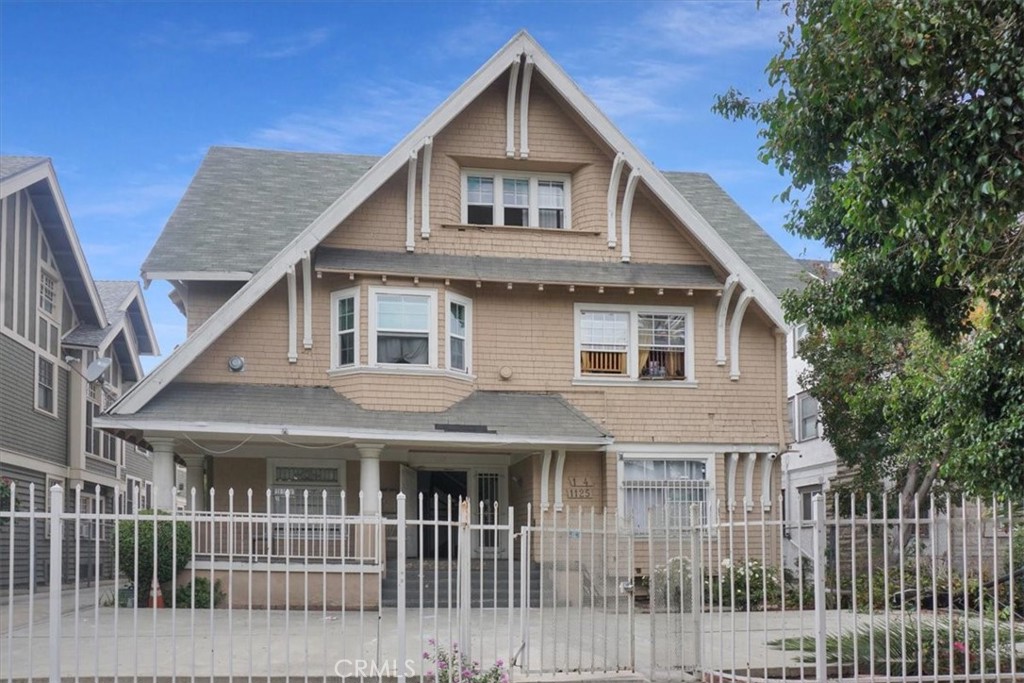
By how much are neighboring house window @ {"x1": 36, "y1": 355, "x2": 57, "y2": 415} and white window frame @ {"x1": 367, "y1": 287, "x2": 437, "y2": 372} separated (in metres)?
11.0

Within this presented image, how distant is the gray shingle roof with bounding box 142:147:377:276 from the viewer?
23203 mm

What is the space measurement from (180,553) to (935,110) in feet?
48.3

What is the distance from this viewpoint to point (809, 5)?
12117 mm

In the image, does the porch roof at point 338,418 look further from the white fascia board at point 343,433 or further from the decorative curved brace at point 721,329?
the decorative curved brace at point 721,329

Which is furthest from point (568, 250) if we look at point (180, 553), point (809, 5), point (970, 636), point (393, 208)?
point (970, 636)

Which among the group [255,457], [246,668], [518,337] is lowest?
[246,668]

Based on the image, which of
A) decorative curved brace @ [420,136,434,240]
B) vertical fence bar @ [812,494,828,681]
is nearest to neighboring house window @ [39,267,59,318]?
decorative curved brace @ [420,136,434,240]

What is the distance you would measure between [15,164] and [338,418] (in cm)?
1120

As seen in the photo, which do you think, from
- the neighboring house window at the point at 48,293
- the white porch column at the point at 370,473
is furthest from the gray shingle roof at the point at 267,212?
the neighboring house window at the point at 48,293

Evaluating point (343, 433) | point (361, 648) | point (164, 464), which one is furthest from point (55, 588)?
point (164, 464)

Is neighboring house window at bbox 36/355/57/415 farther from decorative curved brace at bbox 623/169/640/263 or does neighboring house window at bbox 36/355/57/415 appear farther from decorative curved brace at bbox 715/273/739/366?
decorative curved brace at bbox 715/273/739/366

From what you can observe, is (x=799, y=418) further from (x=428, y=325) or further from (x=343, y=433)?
(x=343, y=433)

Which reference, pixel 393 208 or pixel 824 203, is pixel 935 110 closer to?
pixel 824 203

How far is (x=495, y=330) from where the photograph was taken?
23.1 metres
